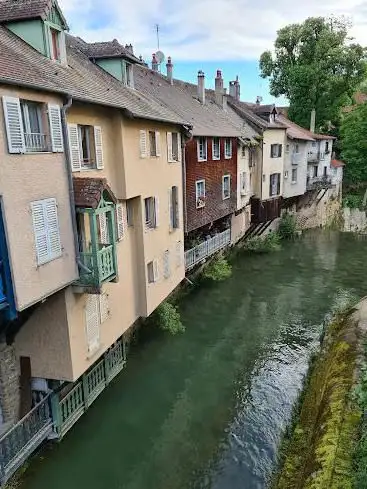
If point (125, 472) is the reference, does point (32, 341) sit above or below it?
above

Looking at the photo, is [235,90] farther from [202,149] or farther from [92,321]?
[92,321]

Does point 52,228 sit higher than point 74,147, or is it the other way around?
point 74,147

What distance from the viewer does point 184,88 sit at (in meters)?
35.2

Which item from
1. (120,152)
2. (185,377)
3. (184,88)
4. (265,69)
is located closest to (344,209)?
(265,69)

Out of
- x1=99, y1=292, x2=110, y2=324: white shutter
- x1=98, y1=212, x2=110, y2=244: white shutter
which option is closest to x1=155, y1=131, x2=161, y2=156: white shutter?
x1=98, y1=212, x2=110, y2=244: white shutter

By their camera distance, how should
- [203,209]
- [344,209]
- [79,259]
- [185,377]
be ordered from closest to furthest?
1. [79,259]
2. [185,377]
3. [203,209]
4. [344,209]

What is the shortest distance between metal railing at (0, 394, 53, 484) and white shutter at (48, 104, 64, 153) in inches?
317

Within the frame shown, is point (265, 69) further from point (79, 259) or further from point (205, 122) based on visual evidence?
point (79, 259)

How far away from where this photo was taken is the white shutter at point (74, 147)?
1287cm

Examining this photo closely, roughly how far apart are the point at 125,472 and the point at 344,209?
165ft

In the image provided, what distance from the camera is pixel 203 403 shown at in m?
18.4

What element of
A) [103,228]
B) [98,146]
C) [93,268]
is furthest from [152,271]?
[98,146]

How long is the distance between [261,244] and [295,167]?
464 inches

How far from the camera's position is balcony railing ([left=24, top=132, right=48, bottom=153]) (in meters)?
10.7
